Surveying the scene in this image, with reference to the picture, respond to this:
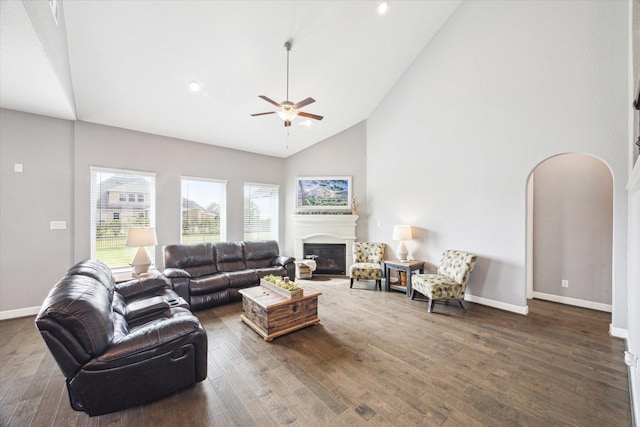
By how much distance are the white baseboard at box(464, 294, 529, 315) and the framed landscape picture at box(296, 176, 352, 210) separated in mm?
3141

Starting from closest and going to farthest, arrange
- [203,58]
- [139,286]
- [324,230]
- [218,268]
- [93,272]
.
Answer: [93,272]
[139,286]
[203,58]
[218,268]
[324,230]

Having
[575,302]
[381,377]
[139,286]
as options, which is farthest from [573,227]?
[139,286]

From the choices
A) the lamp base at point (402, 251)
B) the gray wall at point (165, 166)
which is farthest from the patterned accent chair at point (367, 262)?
the gray wall at point (165, 166)

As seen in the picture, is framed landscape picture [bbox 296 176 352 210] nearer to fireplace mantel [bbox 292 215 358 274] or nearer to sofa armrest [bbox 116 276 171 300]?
fireplace mantel [bbox 292 215 358 274]

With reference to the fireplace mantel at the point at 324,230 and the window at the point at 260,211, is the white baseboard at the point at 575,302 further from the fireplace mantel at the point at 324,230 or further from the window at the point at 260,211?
the window at the point at 260,211

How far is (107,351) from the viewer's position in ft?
5.78

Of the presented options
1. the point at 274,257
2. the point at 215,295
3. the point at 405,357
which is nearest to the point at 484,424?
the point at 405,357

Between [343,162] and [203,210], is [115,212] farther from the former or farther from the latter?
[343,162]

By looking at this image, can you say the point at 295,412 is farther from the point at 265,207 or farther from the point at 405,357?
the point at 265,207

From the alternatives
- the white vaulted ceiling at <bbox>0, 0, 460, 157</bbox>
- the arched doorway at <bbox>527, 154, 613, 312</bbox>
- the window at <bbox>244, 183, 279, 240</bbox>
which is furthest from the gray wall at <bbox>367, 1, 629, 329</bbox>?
the window at <bbox>244, 183, 279, 240</bbox>

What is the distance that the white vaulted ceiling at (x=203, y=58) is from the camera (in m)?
2.75

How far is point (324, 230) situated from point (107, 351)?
4882 millimetres

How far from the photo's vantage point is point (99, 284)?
7.50 feet

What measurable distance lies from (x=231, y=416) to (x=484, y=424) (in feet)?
5.83
